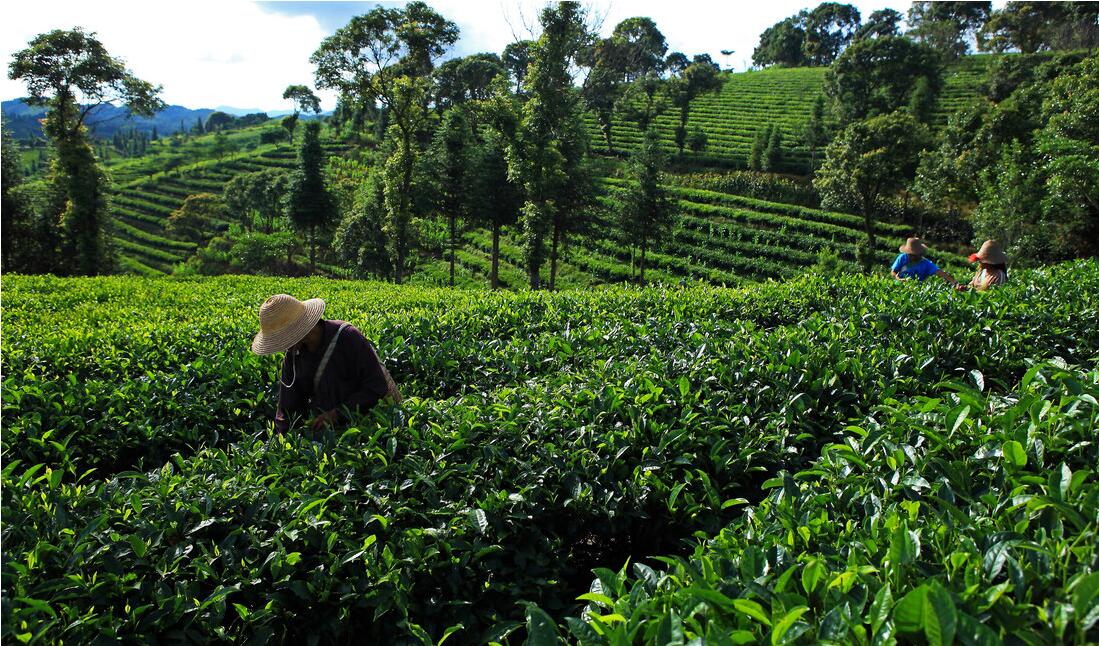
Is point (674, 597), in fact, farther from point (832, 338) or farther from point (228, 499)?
point (832, 338)

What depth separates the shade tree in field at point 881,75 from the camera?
149 ft

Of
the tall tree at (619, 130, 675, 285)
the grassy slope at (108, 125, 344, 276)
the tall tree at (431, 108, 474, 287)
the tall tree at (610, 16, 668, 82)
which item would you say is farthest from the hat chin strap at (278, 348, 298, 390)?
the tall tree at (610, 16, 668, 82)

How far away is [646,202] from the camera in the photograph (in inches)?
1039

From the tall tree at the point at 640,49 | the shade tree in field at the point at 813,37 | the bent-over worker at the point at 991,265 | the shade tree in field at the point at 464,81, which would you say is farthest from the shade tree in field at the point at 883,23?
the bent-over worker at the point at 991,265

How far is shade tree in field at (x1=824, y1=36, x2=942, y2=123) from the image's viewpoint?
149 feet

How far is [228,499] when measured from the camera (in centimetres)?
269

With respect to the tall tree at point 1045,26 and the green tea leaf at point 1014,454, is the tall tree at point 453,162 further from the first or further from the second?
the tall tree at point 1045,26

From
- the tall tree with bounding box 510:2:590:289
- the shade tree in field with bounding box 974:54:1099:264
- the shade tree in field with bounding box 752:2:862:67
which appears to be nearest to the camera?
the shade tree in field with bounding box 974:54:1099:264

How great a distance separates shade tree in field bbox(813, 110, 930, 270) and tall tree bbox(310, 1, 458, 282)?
19.4 meters

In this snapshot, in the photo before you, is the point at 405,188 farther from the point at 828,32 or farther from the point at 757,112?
the point at 828,32

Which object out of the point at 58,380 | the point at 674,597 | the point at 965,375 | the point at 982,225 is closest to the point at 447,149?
the point at 982,225

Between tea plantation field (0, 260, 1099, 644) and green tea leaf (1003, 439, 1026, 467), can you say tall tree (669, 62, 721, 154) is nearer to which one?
tea plantation field (0, 260, 1099, 644)

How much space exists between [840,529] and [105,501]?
2.95 m

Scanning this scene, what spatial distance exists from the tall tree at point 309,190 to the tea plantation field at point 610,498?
28129 millimetres
